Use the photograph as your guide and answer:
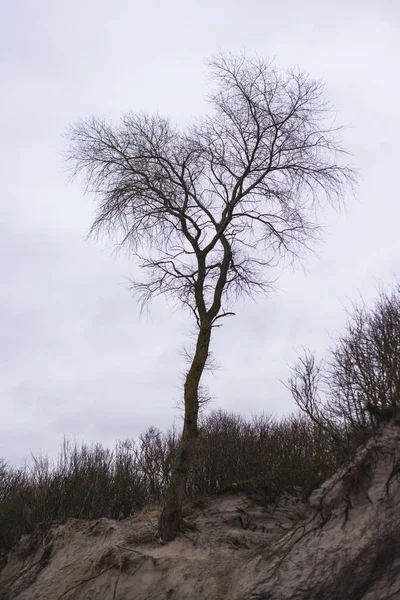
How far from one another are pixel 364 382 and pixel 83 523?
9587mm

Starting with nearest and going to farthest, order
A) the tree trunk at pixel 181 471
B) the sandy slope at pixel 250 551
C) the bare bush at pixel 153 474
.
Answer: the sandy slope at pixel 250 551, the tree trunk at pixel 181 471, the bare bush at pixel 153 474

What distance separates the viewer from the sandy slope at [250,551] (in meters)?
12.6

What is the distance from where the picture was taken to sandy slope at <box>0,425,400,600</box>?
1264 cm

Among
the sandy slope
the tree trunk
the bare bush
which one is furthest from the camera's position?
the bare bush

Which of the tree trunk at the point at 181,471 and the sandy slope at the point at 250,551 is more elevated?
the tree trunk at the point at 181,471

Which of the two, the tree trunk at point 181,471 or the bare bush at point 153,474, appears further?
the bare bush at point 153,474

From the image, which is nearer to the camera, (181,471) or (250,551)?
(250,551)

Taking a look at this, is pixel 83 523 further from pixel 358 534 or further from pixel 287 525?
pixel 358 534

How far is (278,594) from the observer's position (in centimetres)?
1313

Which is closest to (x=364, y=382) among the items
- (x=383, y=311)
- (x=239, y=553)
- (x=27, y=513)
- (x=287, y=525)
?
(x=383, y=311)

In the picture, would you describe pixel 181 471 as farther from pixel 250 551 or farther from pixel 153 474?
pixel 153 474

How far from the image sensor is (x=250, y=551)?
51.3 ft

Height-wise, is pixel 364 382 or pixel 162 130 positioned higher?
pixel 162 130

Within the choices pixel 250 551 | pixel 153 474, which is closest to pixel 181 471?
pixel 250 551
